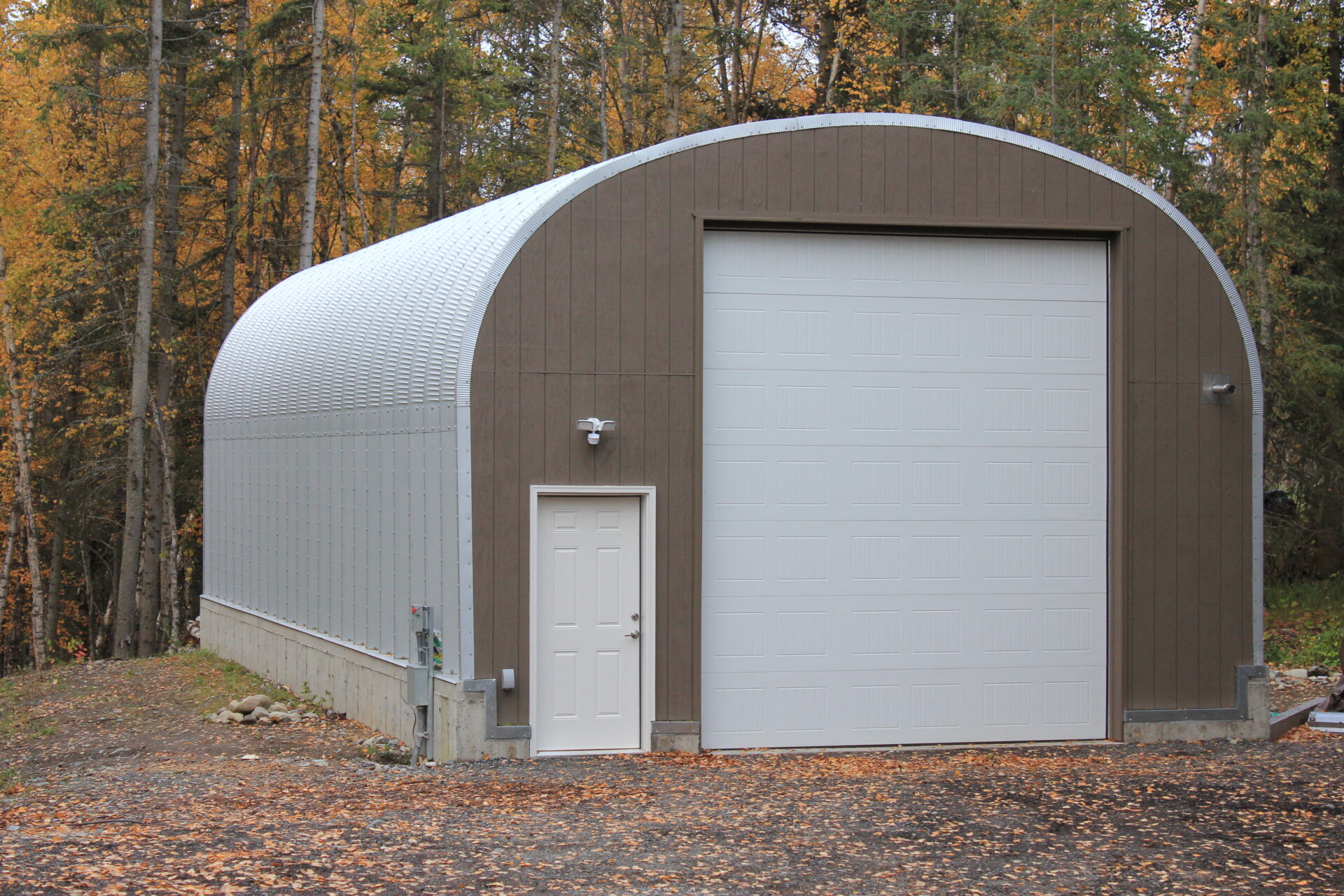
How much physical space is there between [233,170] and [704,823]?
2200 cm

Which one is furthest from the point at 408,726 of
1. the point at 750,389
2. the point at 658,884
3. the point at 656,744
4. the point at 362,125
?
the point at 362,125

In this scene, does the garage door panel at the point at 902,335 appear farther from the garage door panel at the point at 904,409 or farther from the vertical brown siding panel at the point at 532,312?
the vertical brown siding panel at the point at 532,312

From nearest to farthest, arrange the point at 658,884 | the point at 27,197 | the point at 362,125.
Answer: the point at 658,884 → the point at 27,197 → the point at 362,125

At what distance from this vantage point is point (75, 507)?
25.6m

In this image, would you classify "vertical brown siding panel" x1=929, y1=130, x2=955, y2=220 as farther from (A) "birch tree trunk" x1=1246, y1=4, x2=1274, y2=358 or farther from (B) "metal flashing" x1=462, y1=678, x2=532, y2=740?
(A) "birch tree trunk" x1=1246, y1=4, x2=1274, y2=358

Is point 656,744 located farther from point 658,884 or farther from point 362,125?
point 362,125

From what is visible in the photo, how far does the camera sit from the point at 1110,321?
38.6 feet

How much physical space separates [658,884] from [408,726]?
4903mm

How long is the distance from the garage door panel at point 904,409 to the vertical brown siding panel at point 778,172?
1335 millimetres

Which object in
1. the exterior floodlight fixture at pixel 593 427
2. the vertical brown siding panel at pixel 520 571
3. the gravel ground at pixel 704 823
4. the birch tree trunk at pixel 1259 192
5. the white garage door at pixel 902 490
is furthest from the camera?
→ the birch tree trunk at pixel 1259 192

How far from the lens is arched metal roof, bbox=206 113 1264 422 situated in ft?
35.1

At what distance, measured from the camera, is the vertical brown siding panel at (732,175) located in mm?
11055

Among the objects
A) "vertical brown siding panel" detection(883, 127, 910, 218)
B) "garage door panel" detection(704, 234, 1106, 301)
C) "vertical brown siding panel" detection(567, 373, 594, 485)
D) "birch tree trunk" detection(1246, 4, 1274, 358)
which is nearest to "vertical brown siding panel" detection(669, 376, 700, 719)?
"vertical brown siding panel" detection(567, 373, 594, 485)

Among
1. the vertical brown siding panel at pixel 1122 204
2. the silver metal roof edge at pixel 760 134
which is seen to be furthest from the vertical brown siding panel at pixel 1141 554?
the vertical brown siding panel at pixel 1122 204
